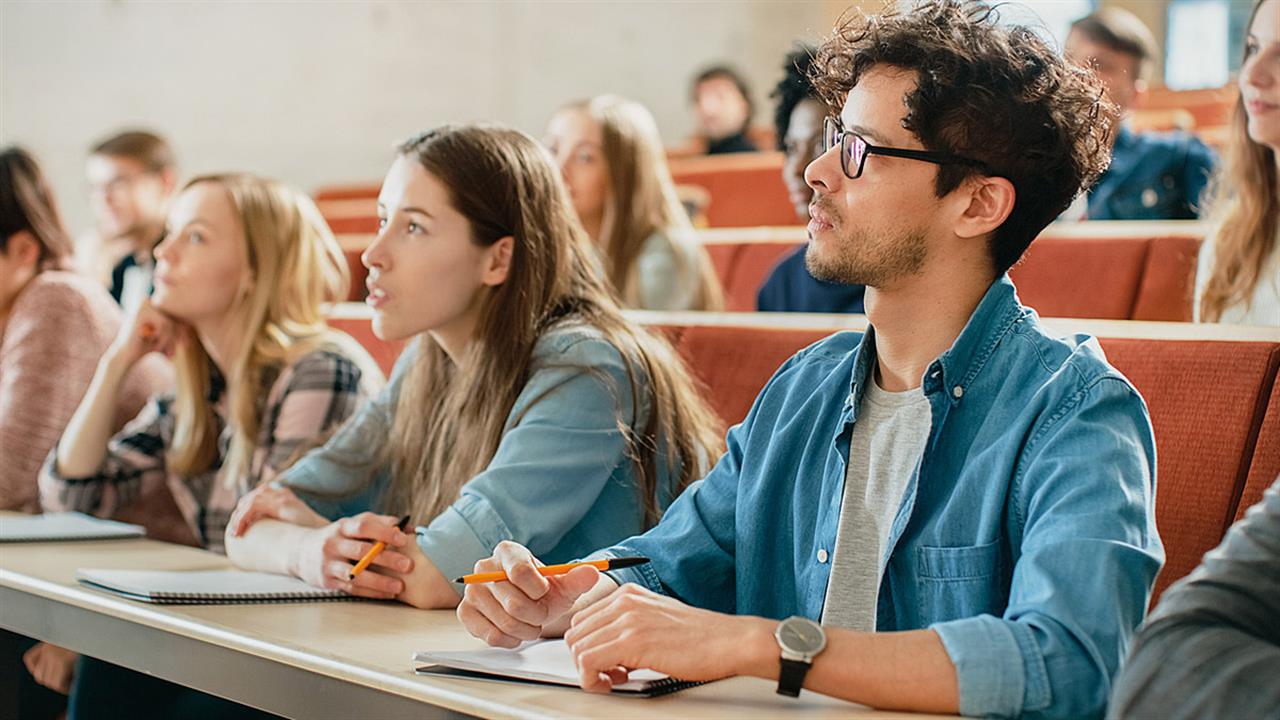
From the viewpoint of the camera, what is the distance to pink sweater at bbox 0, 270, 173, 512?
261cm

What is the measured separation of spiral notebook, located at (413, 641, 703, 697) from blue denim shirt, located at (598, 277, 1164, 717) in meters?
0.17

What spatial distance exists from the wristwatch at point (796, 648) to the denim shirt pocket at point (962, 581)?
193mm

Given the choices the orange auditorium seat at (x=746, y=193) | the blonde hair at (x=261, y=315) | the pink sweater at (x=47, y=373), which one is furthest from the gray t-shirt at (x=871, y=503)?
the orange auditorium seat at (x=746, y=193)

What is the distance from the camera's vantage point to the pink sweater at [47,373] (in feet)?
8.57

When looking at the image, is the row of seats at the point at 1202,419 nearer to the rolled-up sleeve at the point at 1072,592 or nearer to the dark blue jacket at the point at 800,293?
the rolled-up sleeve at the point at 1072,592

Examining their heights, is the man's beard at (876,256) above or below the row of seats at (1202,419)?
above

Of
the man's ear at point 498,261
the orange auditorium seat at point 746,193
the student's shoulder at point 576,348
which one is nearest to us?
the student's shoulder at point 576,348

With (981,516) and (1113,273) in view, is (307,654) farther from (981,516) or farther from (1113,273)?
(1113,273)

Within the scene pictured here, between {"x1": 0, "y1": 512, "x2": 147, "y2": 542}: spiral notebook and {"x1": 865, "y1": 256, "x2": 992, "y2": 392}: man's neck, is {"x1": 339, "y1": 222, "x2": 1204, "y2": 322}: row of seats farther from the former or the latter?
{"x1": 0, "y1": 512, "x2": 147, "y2": 542}: spiral notebook

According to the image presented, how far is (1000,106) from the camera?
137cm

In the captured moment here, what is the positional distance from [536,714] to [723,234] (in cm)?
276

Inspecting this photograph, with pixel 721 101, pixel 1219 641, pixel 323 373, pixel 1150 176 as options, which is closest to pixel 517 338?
pixel 323 373

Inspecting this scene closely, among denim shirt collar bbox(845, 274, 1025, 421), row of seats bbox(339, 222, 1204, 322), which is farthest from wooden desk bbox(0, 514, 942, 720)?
row of seats bbox(339, 222, 1204, 322)

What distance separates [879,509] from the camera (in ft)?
4.54
